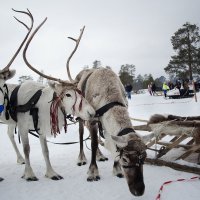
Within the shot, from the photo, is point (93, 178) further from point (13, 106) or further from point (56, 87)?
point (13, 106)

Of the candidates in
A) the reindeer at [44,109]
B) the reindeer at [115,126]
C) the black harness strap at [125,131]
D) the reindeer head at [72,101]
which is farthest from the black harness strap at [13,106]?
the black harness strap at [125,131]

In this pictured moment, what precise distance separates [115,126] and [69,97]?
1.17 meters

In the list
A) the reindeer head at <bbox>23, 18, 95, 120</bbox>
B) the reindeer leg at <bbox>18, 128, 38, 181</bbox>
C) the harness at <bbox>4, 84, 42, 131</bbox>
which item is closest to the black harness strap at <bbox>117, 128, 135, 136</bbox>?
the reindeer head at <bbox>23, 18, 95, 120</bbox>

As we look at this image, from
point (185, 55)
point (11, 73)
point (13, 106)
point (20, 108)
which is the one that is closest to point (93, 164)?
point (20, 108)

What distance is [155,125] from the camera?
528cm

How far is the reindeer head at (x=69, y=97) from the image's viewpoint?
4816mm

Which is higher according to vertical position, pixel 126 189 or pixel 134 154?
pixel 134 154

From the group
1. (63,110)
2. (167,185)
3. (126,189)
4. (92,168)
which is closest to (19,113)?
(63,110)

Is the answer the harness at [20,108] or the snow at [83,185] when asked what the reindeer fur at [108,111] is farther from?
the harness at [20,108]

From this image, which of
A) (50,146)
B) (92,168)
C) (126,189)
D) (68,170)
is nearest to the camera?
(126,189)

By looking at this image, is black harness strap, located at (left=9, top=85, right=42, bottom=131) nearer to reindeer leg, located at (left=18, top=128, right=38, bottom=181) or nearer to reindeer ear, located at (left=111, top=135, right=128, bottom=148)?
reindeer leg, located at (left=18, top=128, right=38, bottom=181)

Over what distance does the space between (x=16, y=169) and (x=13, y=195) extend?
156cm

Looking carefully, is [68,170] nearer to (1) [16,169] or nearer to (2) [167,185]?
(1) [16,169]

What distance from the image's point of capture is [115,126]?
14.3ft
